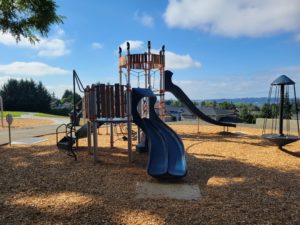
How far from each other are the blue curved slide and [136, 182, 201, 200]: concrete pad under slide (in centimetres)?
30

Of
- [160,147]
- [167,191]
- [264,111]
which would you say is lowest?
→ [167,191]

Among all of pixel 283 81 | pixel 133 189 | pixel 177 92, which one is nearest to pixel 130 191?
pixel 133 189

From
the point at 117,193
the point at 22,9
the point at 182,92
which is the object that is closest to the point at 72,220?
the point at 117,193

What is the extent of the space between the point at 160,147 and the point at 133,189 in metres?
1.84

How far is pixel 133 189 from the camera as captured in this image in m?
5.62

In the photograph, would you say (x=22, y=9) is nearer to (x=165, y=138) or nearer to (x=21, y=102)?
(x=165, y=138)

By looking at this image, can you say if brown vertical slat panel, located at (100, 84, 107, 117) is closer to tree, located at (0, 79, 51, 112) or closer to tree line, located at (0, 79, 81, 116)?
tree line, located at (0, 79, 81, 116)

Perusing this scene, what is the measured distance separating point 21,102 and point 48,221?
50290mm

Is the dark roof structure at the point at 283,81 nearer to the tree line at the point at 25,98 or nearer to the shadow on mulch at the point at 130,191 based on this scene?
the shadow on mulch at the point at 130,191

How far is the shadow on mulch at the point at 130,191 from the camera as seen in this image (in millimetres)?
4218

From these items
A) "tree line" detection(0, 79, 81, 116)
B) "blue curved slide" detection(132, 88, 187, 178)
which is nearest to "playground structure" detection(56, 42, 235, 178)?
"blue curved slide" detection(132, 88, 187, 178)

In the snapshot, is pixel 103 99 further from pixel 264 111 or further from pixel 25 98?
pixel 25 98

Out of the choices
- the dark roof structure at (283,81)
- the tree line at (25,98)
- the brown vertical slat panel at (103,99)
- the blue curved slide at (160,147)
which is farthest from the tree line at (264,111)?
the tree line at (25,98)

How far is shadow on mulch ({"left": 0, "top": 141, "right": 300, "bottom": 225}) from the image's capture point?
166 inches
